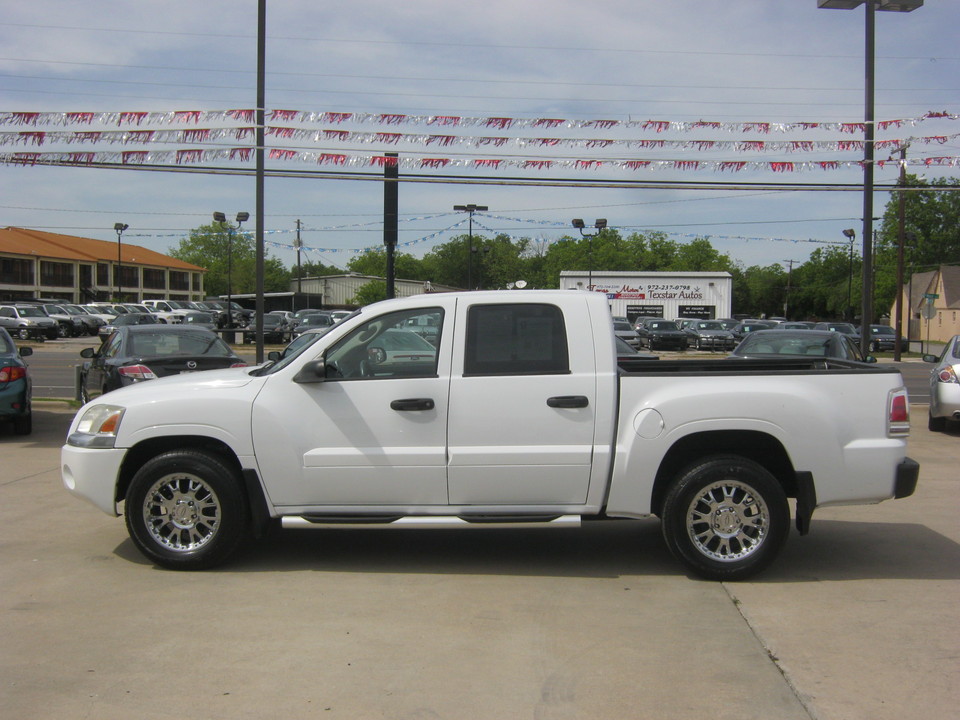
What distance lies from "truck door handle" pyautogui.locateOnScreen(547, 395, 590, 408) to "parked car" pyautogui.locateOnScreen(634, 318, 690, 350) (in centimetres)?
3473

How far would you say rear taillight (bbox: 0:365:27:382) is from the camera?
1205 cm

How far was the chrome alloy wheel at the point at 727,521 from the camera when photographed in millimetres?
6059

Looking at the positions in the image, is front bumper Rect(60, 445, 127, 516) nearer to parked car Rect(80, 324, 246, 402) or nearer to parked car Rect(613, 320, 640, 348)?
parked car Rect(80, 324, 246, 402)

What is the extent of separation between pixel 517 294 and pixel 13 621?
3.61 meters

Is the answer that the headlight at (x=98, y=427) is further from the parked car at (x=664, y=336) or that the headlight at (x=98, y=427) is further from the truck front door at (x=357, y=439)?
the parked car at (x=664, y=336)

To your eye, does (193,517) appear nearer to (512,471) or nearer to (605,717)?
(512,471)

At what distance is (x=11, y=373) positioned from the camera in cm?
1209

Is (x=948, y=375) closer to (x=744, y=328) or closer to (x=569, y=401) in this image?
(x=569, y=401)

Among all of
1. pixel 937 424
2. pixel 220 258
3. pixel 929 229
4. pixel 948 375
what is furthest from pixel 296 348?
pixel 220 258

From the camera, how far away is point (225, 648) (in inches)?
192

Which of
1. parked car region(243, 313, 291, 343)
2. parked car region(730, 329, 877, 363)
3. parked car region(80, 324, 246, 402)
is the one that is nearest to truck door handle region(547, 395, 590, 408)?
parked car region(80, 324, 246, 402)

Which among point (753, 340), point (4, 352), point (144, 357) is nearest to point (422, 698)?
point (144, 357)

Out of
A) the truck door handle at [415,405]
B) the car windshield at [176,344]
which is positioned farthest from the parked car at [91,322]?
the truck door handle at [415,405]

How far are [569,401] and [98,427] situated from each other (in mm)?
3164
